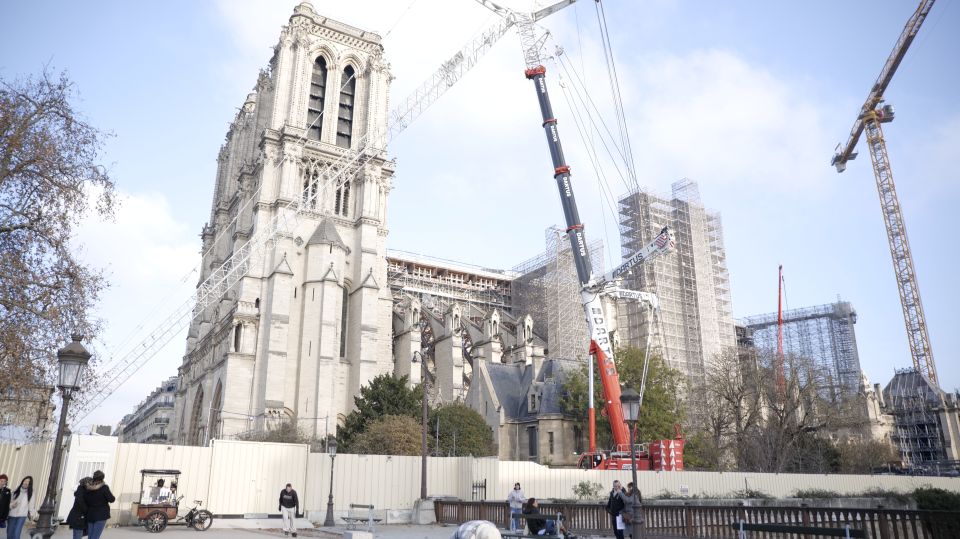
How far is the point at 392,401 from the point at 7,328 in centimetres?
2511

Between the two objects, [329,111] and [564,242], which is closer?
[329,111]

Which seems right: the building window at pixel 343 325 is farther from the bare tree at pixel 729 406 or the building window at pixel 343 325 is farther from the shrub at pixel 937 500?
the shrub at pixel 937 500

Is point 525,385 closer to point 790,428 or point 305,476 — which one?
point 790,428

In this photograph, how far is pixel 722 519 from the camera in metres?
15.1

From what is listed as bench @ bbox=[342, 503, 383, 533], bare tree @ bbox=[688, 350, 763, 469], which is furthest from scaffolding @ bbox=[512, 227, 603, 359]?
bench @ bbox=[342, 503, 383, 533]

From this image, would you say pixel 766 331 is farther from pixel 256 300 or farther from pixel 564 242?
pixel 256 300

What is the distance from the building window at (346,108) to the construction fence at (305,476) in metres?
38.1

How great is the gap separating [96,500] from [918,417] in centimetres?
7716

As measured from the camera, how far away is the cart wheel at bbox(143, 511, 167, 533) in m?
16.0

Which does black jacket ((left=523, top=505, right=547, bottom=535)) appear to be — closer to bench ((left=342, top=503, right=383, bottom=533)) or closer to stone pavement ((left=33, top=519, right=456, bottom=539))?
stone pavement ((left=33, top=519, right=456, bottom=539))

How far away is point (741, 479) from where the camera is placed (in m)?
26.7

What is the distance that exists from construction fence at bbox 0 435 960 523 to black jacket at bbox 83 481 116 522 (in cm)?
751

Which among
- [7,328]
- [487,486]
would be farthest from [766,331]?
[7,328]

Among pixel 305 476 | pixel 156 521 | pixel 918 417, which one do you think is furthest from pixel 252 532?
pixel 918 417
